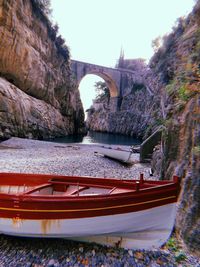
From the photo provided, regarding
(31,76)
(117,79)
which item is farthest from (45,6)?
(117,79)

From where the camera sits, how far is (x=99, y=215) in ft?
12.9

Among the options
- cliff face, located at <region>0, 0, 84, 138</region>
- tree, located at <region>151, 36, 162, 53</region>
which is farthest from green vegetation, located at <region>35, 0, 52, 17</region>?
tree, located at <region>151, 36, 162, 53</region>

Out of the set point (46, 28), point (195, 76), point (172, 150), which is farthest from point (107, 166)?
point (46, 28)

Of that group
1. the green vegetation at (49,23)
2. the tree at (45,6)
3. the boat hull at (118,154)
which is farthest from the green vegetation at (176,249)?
the tree at (45,6)

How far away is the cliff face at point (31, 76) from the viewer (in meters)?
19.1

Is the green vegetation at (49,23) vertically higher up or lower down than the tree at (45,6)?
lower down

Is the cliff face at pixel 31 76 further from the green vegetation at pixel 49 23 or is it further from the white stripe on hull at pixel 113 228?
the white stripe on hull at pixel 113 228

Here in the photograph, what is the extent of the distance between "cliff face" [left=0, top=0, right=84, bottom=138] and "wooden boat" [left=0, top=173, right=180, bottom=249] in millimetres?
15298

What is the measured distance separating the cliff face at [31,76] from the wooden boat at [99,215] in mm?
15298

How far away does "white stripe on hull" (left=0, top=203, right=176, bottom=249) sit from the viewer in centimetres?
395

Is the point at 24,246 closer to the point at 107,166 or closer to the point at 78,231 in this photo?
the point at 78,231

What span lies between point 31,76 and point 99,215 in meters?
22.8

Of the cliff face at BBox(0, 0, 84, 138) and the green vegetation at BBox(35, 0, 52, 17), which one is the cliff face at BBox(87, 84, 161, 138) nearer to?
the cliff face at BBox(0, 0, 84, 138)

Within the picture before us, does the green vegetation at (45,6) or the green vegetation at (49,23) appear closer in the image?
the green vegetation at (49,23)
